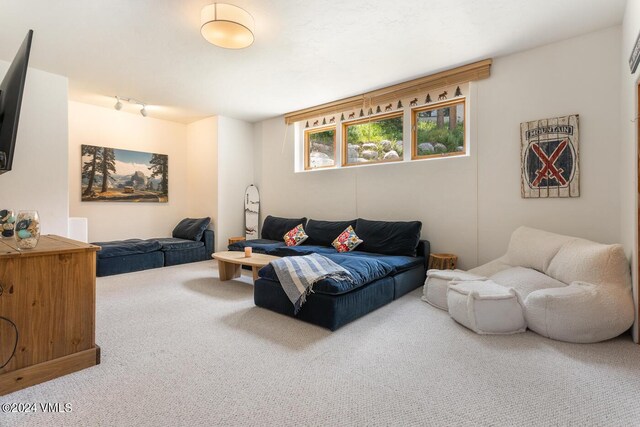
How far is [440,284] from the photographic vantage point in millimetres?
3012

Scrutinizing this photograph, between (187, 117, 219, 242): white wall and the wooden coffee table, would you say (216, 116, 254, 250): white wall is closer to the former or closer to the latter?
(187, 117, 219, 242): white wall

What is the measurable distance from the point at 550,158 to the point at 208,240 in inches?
205

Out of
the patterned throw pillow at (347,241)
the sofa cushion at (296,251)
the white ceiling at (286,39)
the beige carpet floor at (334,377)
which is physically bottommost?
the beige carpet floor at (334,377)

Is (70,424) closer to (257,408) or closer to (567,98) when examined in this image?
(257,408)

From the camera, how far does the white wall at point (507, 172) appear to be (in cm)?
295

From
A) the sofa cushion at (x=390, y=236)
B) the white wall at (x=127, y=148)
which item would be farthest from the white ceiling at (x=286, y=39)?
the sofa cushion at (x=390, y=236)

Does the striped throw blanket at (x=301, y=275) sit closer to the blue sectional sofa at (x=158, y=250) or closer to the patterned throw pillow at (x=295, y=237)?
the patterned throw pillow at (x=295, y=237)

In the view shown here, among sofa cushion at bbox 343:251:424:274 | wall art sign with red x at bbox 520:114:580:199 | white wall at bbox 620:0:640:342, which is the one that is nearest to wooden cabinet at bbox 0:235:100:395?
sofa cushion at bbox 343:251:424:274

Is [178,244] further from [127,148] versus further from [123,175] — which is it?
[127,148]

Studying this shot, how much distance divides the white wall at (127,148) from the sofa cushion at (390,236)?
13.0ft

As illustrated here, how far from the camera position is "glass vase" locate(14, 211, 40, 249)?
1.75 meters

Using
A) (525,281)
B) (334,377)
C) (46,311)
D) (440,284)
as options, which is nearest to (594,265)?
(525,281)

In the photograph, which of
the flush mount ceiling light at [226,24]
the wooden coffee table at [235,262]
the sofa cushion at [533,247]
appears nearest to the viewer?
the flush mount ceiling light at [226,24]

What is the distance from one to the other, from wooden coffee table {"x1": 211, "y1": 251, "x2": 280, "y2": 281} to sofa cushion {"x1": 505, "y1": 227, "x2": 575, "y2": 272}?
2673 millimetres
